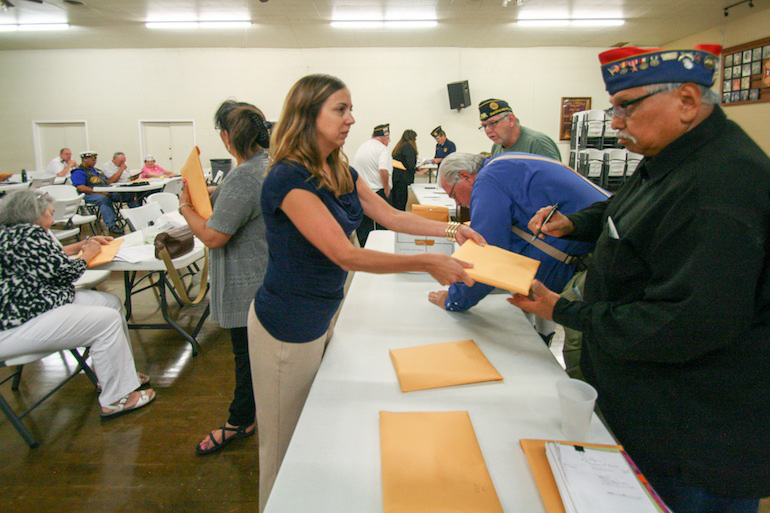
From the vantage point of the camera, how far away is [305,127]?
48.7 inches

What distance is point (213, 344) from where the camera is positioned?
11.0 feet

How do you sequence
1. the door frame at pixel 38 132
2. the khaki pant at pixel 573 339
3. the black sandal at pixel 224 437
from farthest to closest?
the door frame at pixel 38 132
the black sandal at pixel 224 437
the khaki pant at pixel 573 339

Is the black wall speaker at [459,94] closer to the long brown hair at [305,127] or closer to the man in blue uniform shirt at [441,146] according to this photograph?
the man in blue uniform shirt at [441,146]

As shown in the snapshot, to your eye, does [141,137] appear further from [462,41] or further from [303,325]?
[303,325]

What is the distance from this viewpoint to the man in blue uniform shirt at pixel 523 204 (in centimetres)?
162

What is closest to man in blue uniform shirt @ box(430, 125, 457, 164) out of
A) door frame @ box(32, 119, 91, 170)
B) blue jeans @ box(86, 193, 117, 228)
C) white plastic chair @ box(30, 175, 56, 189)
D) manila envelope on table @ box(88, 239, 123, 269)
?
blue jeans @ box(86, 193, 117, 228)

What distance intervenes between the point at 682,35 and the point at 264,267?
1079cm

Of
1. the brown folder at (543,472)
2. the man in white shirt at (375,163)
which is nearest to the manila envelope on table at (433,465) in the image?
the brown folder at (543,472)

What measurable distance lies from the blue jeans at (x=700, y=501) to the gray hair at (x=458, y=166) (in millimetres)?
1330

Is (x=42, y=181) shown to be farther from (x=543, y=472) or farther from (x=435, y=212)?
(x=543, y=472)

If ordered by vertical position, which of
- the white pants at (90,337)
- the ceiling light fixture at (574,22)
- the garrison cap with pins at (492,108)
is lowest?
the white pants at (90,337)

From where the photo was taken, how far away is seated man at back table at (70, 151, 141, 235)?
7.14m

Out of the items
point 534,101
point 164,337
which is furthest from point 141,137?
point 534,101

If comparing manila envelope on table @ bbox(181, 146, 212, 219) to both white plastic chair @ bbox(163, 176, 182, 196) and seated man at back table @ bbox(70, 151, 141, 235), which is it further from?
seated man at back table @ bbox(70, 151, 141, 235)
